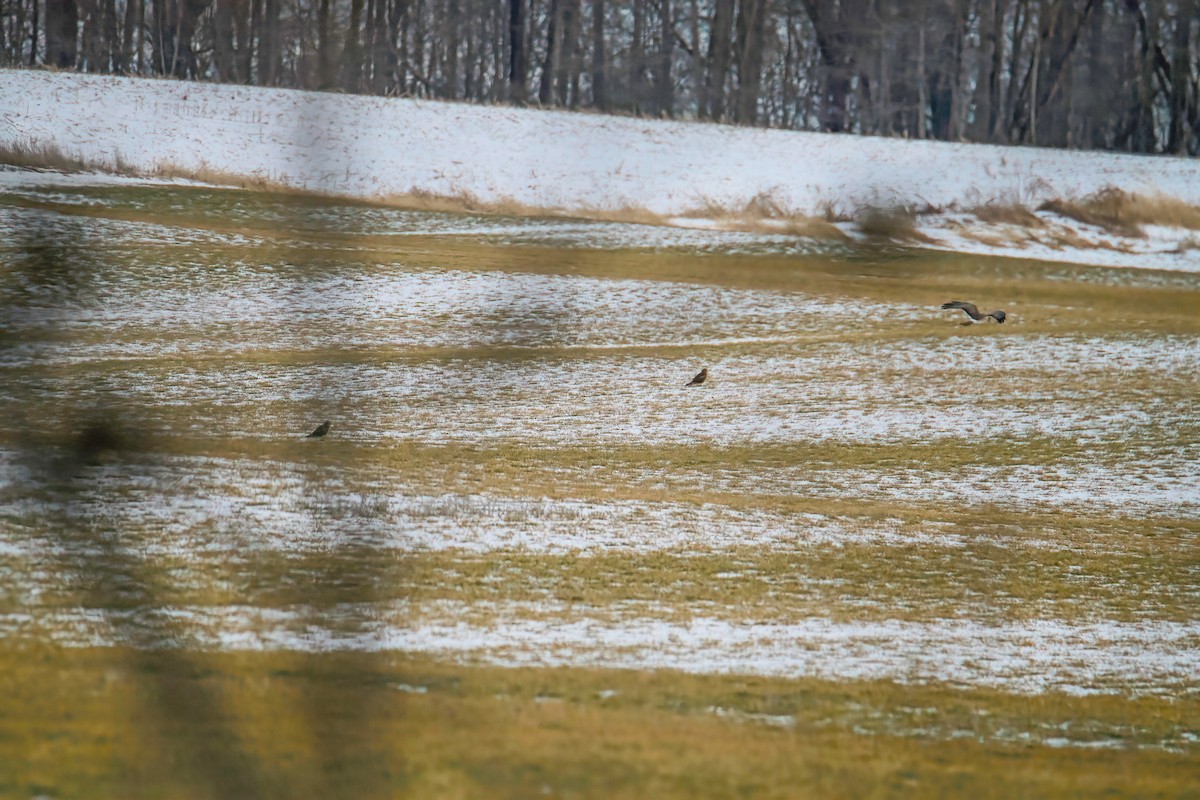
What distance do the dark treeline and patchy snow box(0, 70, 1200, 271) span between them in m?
3.00

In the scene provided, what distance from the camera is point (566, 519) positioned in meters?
5.95

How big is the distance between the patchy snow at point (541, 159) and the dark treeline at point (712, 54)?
118 inches

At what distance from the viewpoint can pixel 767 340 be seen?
9633 millimetres

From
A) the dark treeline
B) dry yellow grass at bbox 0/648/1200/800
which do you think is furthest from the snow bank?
dry yellow grass at bbox 0/648/1200/800

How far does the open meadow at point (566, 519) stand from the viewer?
3580 mm

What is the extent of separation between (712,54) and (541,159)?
37.2 ft

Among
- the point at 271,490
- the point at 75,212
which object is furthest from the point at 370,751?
the point at 75,212

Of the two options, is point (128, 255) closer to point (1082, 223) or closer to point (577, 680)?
point (577, 680)

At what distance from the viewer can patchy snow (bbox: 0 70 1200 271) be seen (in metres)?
13.4

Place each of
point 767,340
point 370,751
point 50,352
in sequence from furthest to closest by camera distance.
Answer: point 767,340, point 50,352, point 370,751

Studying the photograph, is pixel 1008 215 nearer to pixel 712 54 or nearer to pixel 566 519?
pixel 566 519

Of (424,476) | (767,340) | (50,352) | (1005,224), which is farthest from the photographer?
(1005,224)

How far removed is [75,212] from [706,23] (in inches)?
908

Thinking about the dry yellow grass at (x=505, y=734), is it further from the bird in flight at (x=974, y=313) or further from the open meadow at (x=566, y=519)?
the bird in flight at (x=974, y=313)
